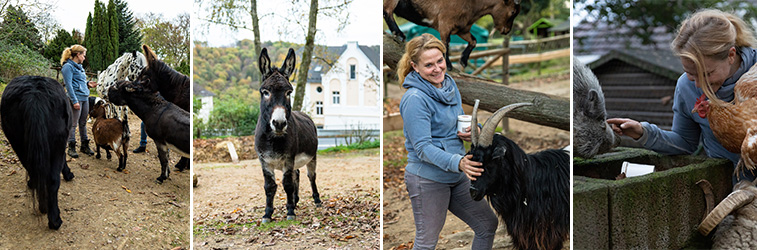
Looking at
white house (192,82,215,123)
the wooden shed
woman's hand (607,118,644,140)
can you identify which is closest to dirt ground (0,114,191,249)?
white house (192,82,215,123)

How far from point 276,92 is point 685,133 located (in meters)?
2.85

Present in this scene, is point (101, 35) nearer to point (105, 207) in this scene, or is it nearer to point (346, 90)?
point (105, 207)

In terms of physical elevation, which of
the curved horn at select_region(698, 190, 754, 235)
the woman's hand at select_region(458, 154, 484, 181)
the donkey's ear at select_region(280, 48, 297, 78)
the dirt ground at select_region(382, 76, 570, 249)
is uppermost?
the donkey's ear at select_region(280, 48, 297, 78)

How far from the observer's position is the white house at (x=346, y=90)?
14.0ft

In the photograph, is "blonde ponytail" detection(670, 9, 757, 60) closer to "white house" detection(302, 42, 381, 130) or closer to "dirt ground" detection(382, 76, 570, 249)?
"dirt ground" detection(382, 76, 570, 249)

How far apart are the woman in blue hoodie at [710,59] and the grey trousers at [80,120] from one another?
3.68m

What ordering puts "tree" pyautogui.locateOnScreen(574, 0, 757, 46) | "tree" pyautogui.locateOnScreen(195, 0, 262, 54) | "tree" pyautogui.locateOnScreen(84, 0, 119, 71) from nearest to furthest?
"tree" pyautogui.locateOnScreen(84, 0, 119, 71) < "tree" pyautogui.locateOnScreen(195, 0, 262, 54) < "tree" pyautogui.locateOnScreen(574, 0, 757, 46)

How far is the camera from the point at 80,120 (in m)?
3.99

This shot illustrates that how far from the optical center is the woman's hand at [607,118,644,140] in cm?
374

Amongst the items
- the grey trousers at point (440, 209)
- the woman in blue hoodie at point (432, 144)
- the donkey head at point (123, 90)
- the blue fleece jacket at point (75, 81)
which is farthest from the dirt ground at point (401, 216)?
the blue fleece jacket at point (75, 81)

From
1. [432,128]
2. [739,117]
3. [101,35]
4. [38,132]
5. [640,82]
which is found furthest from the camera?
[640,82]

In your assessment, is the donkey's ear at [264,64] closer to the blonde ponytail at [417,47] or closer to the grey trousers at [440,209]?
the blonde ponytail at [417,47]

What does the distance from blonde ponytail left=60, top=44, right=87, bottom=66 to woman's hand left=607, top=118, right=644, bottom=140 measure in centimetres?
369

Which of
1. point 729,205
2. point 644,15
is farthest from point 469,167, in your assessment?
point 644,15
